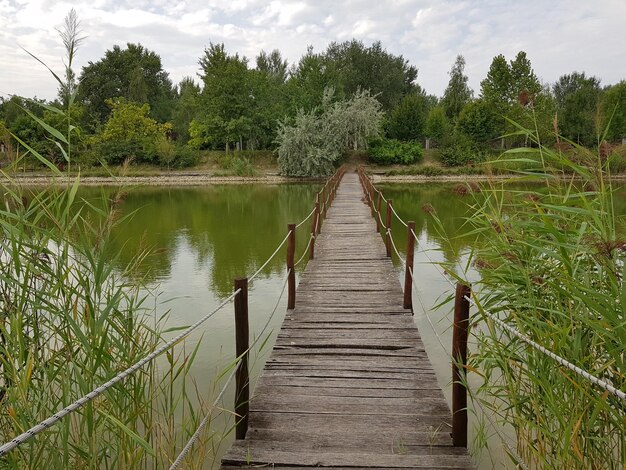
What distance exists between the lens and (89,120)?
1855 inches

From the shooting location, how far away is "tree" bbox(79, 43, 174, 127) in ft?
166

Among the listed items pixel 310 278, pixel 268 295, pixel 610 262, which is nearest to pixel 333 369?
pixel 610 262

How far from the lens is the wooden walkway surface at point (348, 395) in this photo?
2738mm

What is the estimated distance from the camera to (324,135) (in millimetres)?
32844

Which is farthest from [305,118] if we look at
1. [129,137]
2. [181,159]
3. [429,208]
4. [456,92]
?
[429,208]

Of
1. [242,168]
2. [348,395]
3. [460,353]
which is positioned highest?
[242,168]

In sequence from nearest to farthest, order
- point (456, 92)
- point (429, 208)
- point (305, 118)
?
point (429, 208)
point (305, 118)
point (456, 92)

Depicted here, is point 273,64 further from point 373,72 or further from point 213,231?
point 213,231

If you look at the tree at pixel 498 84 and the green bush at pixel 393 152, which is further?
the tree at pixel 498 84

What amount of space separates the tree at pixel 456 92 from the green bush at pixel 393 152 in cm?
845

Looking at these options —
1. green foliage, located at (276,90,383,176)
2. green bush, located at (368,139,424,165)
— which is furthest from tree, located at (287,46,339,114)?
green bush, located at (368,139,424,165)

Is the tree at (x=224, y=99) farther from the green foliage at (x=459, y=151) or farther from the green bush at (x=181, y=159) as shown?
the green foliage at (x=459, y=151)

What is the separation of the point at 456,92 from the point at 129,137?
32.3 metres

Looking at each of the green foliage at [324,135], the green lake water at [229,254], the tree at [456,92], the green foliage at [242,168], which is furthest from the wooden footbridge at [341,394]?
the tree at [456,92]
